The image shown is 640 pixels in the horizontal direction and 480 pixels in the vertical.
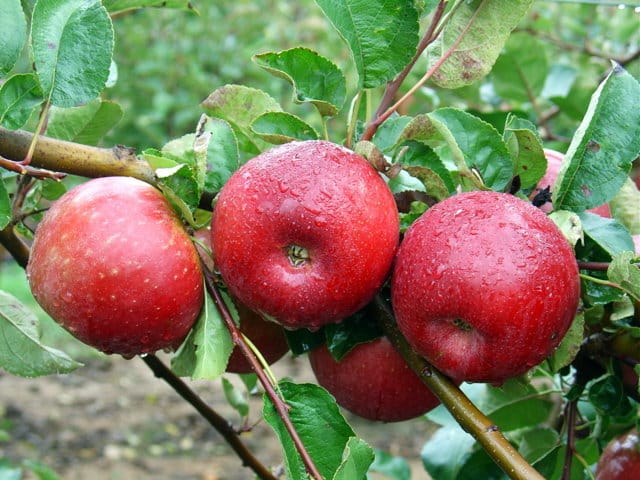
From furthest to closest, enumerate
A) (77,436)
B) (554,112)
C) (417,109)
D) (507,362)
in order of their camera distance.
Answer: (77,436), (417,109), (554,112), (507,362)

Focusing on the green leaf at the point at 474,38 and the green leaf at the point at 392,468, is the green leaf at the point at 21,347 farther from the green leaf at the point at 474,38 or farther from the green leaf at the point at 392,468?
the green leaf at the point at 392,468

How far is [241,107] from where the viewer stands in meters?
0.93

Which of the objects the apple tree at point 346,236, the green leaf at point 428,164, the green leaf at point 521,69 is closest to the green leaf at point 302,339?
the apple tree at point 346,236

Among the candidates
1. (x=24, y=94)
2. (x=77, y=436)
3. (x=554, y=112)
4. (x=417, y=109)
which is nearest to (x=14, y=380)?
(x=77, y=436)

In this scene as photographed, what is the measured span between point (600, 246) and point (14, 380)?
430cm

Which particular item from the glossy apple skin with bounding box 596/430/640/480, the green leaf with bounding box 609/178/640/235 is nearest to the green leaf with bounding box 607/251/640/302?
the green leaf with bounding box 609/178/640/235

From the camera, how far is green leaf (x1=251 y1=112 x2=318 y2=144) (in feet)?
2.81

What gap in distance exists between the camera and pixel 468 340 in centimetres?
75

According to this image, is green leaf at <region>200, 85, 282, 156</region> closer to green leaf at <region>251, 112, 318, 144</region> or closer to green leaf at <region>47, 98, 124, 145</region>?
green leaf at <region>251, 112, 318, 144</region>

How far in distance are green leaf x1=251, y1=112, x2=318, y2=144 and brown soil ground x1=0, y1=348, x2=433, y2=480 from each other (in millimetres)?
3007

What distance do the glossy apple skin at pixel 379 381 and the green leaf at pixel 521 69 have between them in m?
0.90

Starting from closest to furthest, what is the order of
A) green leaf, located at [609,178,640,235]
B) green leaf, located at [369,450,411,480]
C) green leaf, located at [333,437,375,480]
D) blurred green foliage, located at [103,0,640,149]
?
green leaf, located at [333,437,375,480], green leaf, located at [609,178,640,235], green leaf, located at [369,450,411,480], blurred green foliage, located at [103,0,640,149]

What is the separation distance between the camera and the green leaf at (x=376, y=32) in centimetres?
81

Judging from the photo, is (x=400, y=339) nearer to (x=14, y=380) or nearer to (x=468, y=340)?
(x=468, y=340)
